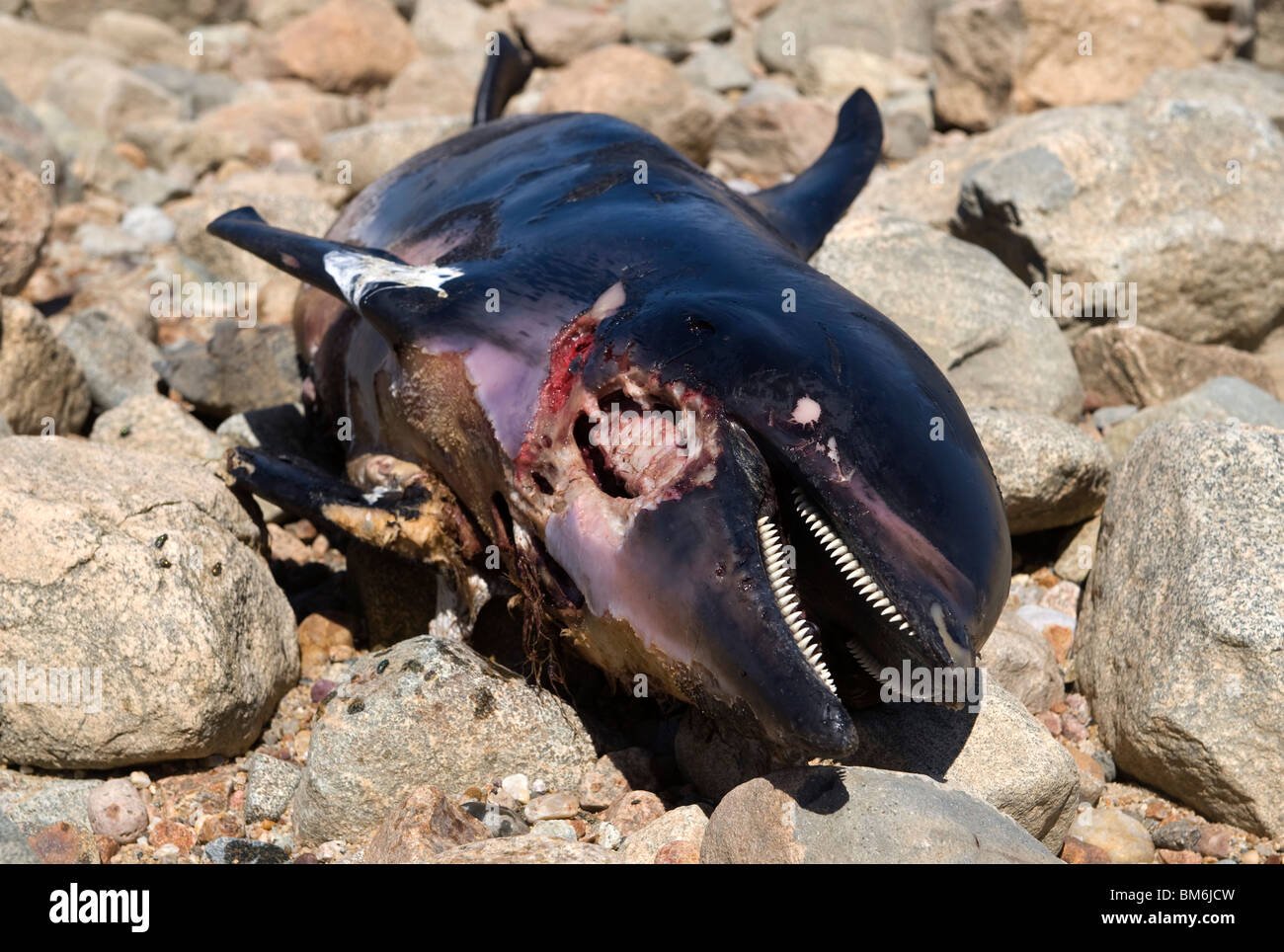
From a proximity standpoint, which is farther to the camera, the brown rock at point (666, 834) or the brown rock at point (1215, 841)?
the brown rock at point (1215, 841)

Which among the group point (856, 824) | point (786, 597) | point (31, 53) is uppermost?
point (786, 597)

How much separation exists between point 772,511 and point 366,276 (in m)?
1.85

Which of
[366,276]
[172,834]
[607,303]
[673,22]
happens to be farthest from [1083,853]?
[673,22]

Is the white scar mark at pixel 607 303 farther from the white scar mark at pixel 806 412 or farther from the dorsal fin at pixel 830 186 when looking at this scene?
the dorsal fin at pixel 830 186

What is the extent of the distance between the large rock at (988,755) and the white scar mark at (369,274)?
1.95 meters

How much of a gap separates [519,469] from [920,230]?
3.30 m

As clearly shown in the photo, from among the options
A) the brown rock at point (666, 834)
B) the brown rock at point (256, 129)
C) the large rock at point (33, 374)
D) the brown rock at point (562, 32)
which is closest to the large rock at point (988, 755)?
the brown rock at point (666, 834)

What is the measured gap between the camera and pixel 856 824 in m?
3.46

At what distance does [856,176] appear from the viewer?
22.4ft

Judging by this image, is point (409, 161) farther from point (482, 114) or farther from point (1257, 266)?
point (1257, 266)

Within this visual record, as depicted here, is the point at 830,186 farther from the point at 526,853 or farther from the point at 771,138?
the point at 526,853

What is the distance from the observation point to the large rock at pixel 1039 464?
16.7 ft
